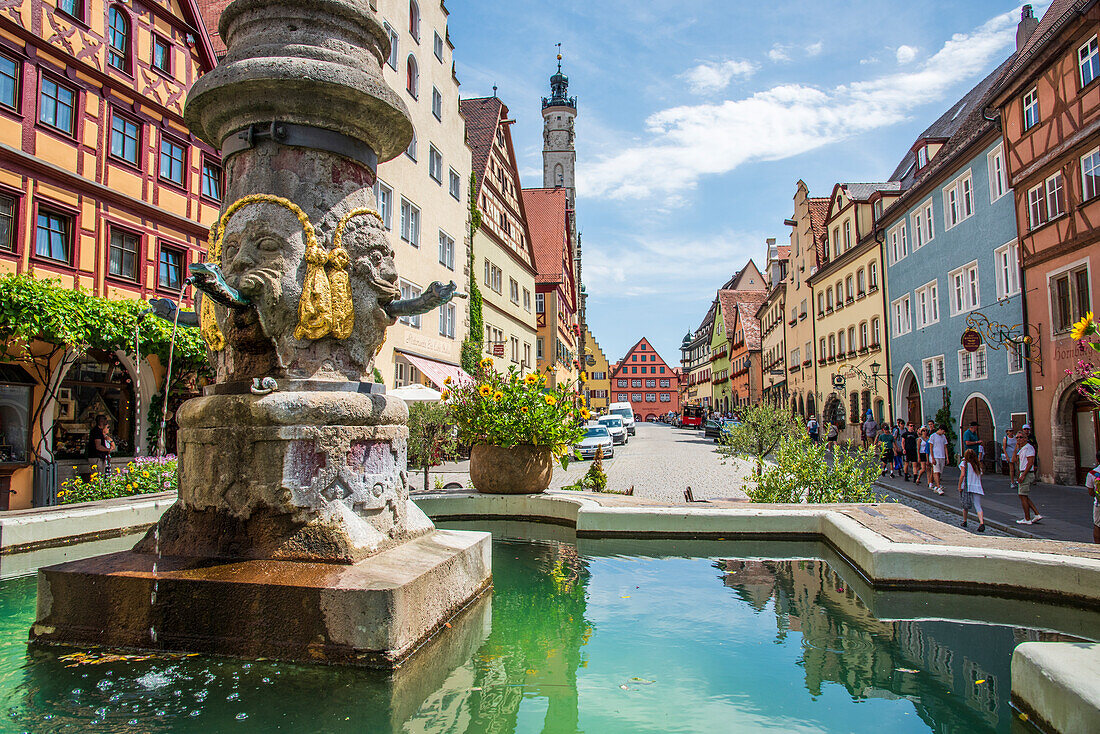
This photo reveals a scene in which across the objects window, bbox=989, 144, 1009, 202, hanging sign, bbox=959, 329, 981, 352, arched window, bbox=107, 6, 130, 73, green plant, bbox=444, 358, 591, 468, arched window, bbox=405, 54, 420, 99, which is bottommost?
green plant, bbox=444, 358, 591, 468

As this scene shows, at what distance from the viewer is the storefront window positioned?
49.5ft

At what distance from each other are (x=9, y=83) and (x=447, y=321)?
610 inches

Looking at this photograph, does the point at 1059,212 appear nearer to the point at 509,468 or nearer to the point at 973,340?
the point at 973,340

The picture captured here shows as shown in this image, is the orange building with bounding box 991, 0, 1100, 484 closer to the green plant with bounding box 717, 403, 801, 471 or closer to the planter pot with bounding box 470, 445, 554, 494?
the green plant with bounding box 717, 403, 801, 471

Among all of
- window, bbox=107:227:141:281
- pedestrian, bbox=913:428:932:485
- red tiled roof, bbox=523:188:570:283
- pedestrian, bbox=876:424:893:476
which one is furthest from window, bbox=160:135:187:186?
red tiled roof, bbox=523:188:570:283

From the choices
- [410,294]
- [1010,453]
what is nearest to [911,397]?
[1010,453]

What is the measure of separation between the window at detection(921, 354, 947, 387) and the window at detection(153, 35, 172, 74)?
919 inches

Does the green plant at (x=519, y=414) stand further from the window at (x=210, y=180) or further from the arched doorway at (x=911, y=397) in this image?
the arched doorway at (x=911, y=397)

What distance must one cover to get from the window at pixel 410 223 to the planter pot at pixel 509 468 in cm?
1573

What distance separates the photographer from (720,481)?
16.7 metres

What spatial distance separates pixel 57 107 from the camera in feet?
46.4

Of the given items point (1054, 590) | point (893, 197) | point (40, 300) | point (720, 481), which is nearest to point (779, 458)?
point (1054, 590)

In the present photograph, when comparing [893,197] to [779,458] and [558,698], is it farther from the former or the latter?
[558,698]

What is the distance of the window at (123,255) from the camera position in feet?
50.8
